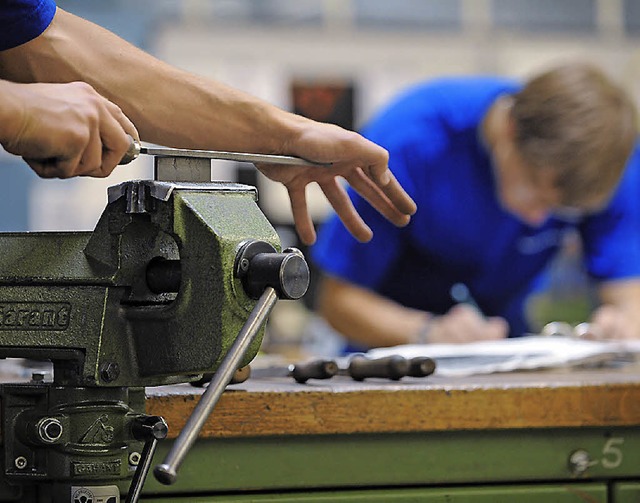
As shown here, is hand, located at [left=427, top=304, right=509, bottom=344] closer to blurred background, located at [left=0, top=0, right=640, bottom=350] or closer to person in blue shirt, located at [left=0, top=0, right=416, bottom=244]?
person in blue shirt, located at [left=0, top=0, right=416, bottom=244]

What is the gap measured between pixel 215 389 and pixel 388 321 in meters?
1.37

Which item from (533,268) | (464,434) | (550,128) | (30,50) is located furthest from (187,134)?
(533,268)

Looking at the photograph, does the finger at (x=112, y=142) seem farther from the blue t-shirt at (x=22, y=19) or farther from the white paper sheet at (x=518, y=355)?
the white paper sheet at (x=518, y=355)

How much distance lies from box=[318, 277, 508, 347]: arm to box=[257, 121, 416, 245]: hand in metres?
0.80

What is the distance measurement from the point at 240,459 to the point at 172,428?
0.26 feet

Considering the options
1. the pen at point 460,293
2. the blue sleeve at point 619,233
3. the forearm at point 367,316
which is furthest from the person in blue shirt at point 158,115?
the blue sleeve at point 619,233

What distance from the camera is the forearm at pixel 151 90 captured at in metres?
0.91

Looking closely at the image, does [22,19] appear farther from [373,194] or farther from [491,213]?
[491,213]

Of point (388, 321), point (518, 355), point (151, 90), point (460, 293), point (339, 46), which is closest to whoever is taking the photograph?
point (151, 90)

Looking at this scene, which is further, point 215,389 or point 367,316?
point 367,316

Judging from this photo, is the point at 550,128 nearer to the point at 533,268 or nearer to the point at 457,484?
the point at 533,268

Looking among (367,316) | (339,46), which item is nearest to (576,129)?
(367,316)

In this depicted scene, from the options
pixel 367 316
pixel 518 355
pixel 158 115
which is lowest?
pixel 367 316

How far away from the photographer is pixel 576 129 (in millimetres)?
1838
